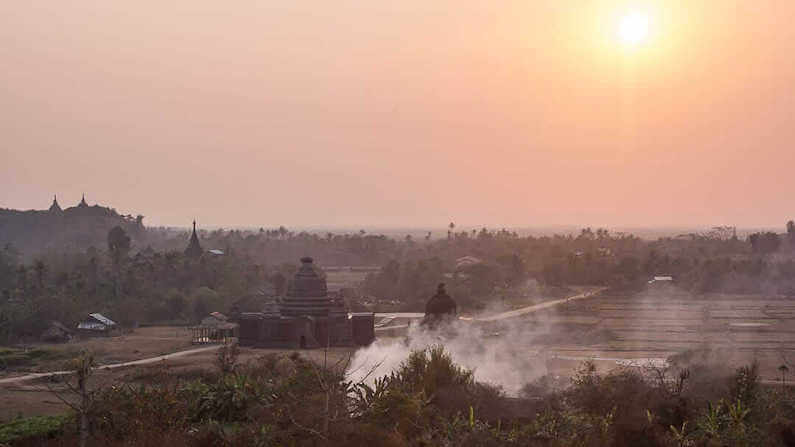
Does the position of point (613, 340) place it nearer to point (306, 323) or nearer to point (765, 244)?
point (306, 323)

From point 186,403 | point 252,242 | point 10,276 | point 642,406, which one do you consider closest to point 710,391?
point 642,406

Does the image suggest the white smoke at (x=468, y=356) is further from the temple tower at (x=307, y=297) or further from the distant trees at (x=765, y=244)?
the distant trees at (x=765, y=244)

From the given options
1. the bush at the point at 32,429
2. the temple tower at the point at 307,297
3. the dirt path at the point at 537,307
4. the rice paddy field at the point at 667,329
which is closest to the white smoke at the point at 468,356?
the rice paddy field at the point at 667,329

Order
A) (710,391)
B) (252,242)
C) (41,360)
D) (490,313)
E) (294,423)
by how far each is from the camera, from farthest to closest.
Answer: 1. (252,242)
2. (490,313)
3. (41,360)
4. (710,391)
5. (294,423)

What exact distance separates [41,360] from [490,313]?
3064 cm

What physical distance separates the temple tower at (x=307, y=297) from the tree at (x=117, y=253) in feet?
60.6

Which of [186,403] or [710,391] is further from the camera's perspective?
[710,391]

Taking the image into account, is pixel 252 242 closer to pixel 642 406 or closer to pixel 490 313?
pixel 490 313

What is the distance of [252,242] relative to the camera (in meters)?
136

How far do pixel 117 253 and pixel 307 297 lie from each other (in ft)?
92.4

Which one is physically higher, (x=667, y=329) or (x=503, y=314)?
(x=503, y=314)

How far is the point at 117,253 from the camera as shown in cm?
7219

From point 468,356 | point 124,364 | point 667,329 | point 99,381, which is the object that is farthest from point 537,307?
point 99,381

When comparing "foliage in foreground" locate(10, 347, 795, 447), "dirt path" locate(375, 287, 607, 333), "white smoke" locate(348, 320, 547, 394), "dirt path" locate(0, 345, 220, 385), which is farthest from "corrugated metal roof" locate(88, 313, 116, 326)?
"foliage in foreground" locate(10, 347, 795, 447)
